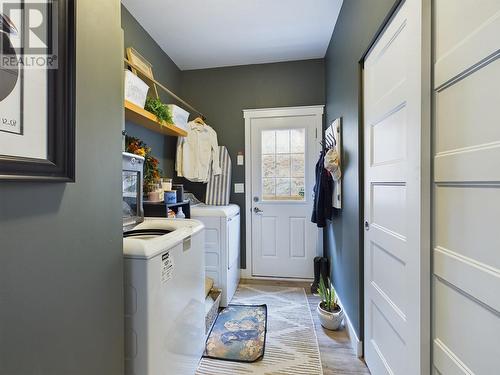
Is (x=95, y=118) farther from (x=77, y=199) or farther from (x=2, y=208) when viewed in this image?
(x=2, y=208)

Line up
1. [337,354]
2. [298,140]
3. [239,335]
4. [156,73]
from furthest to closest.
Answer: [298,140] → [156,73] → [239,335] → [337,354]

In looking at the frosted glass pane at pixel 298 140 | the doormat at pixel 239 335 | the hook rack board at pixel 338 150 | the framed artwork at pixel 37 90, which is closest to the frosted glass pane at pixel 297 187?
the frosted glass pane at pixel 298 140

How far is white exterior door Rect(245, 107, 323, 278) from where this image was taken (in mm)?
3154

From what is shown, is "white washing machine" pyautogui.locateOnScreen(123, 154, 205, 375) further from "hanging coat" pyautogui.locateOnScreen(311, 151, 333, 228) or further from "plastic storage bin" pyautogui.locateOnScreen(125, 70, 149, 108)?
"hanging coat" pyautogui.locateOnScreen(311, 151, 333, 228)

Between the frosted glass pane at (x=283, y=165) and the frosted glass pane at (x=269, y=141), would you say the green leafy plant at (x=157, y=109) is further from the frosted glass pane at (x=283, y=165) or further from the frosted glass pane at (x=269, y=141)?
the frosted glass pane at (x=283, y=165)

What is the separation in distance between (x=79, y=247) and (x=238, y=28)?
8.24ft

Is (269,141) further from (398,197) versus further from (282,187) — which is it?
(398,197)

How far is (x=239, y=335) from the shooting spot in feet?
6.64

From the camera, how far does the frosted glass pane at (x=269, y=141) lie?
3.23m

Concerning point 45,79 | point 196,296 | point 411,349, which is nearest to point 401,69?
point 411,349

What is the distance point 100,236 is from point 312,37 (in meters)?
2.80

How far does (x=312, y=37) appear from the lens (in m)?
2.69

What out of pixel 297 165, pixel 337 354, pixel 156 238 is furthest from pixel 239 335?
pixel 297 165

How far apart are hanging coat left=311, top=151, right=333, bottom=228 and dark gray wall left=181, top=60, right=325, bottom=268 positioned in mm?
1103
